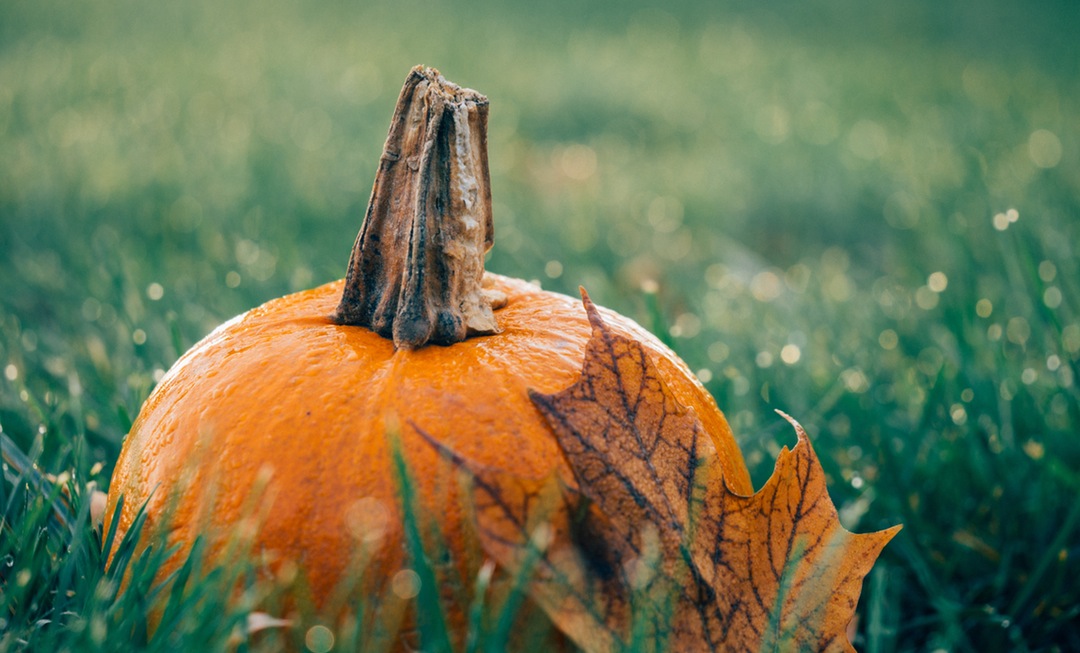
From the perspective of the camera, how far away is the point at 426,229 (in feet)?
4.10

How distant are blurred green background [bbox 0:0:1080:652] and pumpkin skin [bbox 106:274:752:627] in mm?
407

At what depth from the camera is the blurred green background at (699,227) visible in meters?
1.88

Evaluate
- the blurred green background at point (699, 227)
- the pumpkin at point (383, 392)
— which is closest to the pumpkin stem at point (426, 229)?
the pumpkin at point (383, 392)

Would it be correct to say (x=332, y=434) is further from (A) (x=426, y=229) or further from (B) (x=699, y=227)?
(B) (x=699, y=227)

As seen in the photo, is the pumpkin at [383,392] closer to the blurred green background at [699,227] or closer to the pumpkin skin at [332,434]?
the pumpkin skin at [332,434]

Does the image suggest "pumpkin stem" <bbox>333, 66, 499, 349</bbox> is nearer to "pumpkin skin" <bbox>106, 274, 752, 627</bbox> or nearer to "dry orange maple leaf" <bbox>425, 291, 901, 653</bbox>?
"pumpkin skin" <bbox>106, 274, 752, 627</bbox>

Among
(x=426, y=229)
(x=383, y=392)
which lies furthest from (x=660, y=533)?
(x=426, y=229)

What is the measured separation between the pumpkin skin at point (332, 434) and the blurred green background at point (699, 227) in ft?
1.34

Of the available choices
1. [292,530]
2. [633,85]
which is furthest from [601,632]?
[633,85]

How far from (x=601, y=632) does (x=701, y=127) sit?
5.72m

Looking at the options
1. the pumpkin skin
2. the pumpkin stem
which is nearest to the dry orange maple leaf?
the pumpkin skin

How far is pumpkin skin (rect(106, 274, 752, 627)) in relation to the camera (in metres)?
1.08

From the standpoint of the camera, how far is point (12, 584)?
117cm

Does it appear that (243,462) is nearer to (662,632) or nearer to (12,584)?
(12,584)
